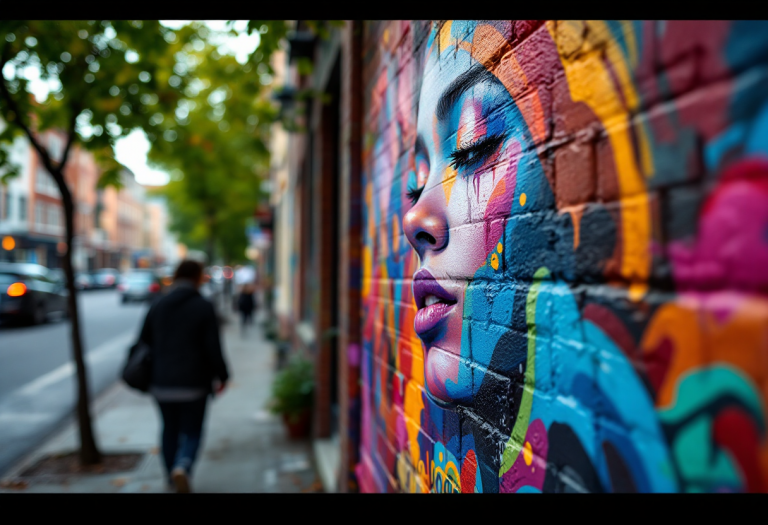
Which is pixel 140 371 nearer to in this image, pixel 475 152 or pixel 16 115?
pixel 16 115

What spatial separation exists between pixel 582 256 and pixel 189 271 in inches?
165

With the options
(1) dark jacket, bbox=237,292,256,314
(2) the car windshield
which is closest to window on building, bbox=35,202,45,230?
(2) the car windshield

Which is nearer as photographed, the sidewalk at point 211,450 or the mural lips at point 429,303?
the mural lips at point 429,303

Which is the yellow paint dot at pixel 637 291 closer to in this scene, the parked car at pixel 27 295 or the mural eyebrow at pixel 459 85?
the mural eyebrow at pixel 459 85

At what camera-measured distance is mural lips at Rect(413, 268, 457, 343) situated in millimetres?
1874

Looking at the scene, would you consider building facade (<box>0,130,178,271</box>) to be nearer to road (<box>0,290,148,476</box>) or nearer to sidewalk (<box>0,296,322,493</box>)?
road (<box>0,290,148,476</box>)

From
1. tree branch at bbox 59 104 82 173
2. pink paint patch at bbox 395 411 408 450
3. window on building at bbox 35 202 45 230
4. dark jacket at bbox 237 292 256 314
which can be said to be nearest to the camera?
pink paint patch at bbox 395 411 408 450

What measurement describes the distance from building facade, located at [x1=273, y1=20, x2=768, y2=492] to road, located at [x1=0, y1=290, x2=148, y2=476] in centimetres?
550

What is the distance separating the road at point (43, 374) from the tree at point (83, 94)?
192 cm

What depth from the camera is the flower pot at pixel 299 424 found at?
630 centimetres

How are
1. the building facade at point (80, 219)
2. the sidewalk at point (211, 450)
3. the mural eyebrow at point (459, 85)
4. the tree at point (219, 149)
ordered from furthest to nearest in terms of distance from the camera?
the building facade at point (80, 219) < the tree at point (219, 149) < the sidewalk at point (211, 450) < the mural eyebrow at point (459, 85)

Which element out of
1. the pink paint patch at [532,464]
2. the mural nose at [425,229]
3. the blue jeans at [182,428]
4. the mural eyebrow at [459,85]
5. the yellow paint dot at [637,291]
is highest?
the mural eyebrow at [459,85]

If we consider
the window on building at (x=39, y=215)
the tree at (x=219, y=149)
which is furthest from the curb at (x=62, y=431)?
the window on building at (x=39, y=215)

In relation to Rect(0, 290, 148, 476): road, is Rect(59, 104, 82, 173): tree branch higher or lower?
higher
